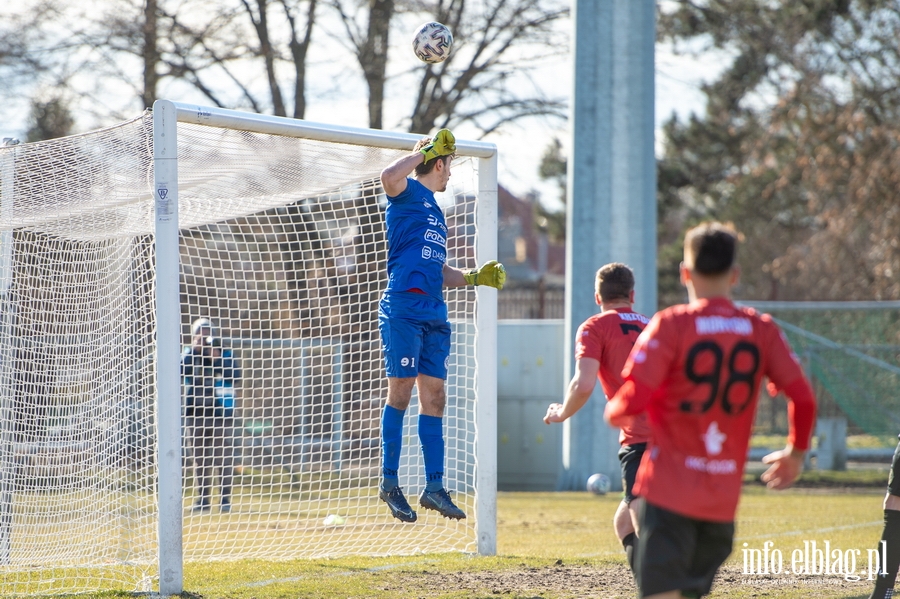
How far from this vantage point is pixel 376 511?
35.8ft

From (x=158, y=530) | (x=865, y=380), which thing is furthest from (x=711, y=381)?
(x=865, y=380)

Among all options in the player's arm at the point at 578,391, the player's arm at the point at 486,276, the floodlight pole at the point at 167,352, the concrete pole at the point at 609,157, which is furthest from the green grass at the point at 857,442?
the floodlight pole at the point at 167,352

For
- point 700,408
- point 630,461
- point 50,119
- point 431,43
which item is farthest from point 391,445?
point 50,119

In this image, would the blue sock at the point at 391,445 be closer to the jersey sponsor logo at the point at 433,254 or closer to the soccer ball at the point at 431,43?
the jersey sponsor logo at the point at 433,254

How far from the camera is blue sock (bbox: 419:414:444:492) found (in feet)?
22.3

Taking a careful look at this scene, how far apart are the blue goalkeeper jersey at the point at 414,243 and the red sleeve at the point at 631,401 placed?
9.53ft

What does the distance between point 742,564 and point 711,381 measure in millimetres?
4621

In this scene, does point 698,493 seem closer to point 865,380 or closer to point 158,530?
point 158,530

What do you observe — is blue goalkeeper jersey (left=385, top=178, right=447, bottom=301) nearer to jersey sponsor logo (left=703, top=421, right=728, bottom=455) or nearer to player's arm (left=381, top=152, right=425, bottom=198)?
player's arm (left=381, top=152, right=425, bottom=198)

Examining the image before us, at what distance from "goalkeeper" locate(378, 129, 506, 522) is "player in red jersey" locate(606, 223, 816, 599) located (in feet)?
9.10

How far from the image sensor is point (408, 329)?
665 centimetres

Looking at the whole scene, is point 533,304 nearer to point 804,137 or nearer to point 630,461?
point 804,137

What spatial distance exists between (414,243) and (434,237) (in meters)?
0.16

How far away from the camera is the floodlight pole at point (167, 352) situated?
6562 millimetres
